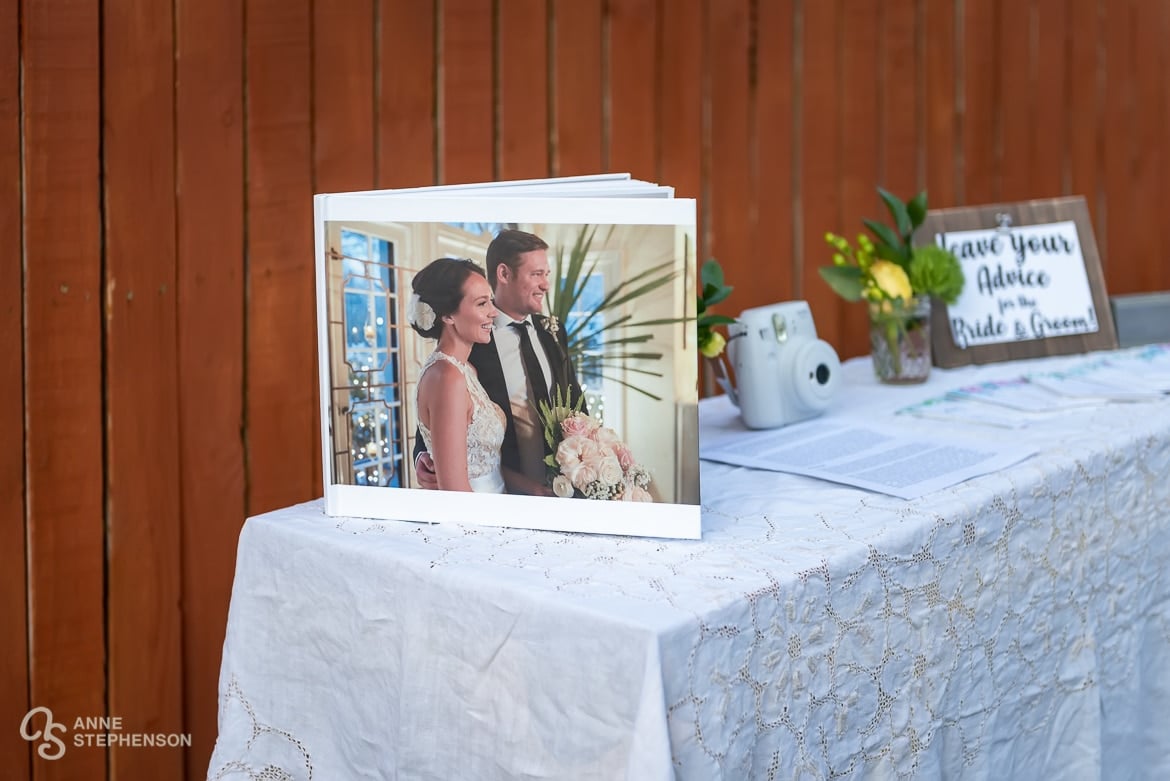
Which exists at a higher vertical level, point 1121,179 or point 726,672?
point 1121,179

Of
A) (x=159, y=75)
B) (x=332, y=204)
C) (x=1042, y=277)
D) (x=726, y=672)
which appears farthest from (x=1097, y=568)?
(x=159, y=75)

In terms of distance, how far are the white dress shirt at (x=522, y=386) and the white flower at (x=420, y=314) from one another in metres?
0.06

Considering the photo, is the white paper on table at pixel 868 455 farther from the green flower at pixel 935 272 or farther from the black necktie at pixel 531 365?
the green flower at pixel 935 272

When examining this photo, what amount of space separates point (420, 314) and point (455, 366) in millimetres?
58

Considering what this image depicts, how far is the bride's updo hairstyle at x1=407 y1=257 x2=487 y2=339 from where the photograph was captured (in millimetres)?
1005

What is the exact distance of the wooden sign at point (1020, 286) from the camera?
1.92 meters

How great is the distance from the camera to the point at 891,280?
175cm

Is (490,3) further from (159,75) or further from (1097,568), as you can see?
(1097,568)

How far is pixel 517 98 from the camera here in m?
1.77

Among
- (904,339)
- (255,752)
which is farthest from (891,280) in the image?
(255,752)

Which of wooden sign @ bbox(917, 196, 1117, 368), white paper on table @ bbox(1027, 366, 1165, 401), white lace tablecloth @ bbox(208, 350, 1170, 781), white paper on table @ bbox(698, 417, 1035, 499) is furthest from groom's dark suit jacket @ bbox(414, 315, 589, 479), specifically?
wooden sign @ bbox(917, 196, 1117, 368)

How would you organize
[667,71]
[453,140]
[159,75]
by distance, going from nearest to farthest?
Result: [159,75] → [453,140] → [667,71]

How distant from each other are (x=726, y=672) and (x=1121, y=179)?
249 cm

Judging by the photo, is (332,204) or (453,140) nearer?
(332,204)
